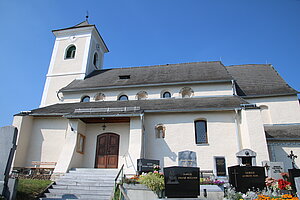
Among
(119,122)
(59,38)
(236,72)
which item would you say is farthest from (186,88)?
(59,38)

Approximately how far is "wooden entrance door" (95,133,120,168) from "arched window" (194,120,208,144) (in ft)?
18.8

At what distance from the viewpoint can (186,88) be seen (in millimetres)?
18922

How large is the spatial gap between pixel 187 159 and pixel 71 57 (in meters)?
17.7

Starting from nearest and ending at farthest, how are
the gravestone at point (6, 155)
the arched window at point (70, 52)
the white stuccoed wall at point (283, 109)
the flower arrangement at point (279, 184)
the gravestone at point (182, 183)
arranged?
the gravestone at point (182, 183) → the gravestone at point (6, 155) → the flower arrangement at point (279, 184) → the white stuccoed wall at point (283, 109) → the arched window at point (70, 52)

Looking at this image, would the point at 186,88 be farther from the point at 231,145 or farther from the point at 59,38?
the point at 59,38

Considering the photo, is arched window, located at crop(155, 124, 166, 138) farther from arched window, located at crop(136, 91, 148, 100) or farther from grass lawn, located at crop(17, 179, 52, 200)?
grass lawn, located at crop(17, 179, 52, 200)

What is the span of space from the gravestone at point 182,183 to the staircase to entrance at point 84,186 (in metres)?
3.15

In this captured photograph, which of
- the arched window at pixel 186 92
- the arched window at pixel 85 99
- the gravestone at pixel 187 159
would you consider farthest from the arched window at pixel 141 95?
the gravestone at pixel 187 159

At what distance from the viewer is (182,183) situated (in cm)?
849

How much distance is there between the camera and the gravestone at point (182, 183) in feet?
27.5

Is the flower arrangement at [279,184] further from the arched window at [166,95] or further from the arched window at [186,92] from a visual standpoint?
the arched window at [166,95]

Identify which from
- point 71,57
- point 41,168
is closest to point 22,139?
point 41,168

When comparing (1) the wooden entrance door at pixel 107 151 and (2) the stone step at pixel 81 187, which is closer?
(2) the stone step at pixel 81 187

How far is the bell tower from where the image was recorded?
23.2 m
